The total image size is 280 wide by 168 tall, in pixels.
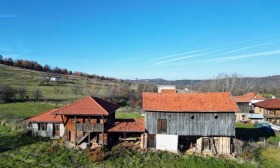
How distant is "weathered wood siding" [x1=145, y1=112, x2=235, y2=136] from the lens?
3164cm

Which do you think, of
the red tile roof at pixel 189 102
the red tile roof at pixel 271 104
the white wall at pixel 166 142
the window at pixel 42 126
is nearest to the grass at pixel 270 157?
the red tile roof at pixel 189 102

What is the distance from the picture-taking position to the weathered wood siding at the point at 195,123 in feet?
104

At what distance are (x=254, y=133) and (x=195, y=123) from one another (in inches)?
715

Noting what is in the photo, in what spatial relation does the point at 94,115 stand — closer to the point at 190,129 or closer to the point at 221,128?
the point at 190,129

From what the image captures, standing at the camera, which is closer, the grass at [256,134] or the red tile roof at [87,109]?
the red tile roof at [87,109]

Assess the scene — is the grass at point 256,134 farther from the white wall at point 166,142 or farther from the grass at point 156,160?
the white wall at point 166,142

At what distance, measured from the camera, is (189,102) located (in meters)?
33.3

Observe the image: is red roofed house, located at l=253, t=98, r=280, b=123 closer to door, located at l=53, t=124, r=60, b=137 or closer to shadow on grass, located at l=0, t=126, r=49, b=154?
door, located at l=53, t=124, r=60, b=137

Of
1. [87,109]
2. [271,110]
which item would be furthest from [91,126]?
[271,110]

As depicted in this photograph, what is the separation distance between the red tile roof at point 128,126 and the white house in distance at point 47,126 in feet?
25.1

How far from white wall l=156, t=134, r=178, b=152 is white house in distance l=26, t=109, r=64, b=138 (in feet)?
43.3

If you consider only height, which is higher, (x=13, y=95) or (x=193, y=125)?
(x=13, y=95)

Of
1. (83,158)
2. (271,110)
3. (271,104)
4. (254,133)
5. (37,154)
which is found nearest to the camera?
(83,158)

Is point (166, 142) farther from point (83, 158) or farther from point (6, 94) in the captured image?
point (6, 94)
